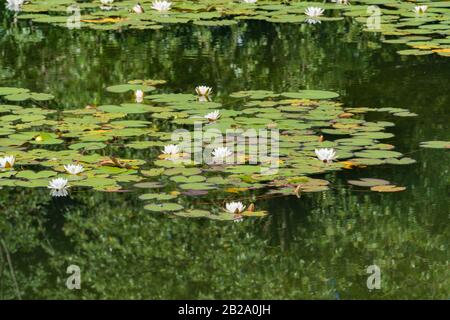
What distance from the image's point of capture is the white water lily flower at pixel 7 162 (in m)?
5.13

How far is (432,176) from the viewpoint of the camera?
5.11m

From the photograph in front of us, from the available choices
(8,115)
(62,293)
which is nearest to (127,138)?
(8,115)

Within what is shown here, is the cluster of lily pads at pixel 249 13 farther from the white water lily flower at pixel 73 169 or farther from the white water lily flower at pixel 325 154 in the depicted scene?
the white water lily flower at pixel 73 169

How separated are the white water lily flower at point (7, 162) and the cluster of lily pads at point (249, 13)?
319 cm

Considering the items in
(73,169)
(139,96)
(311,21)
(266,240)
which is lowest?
(266,240)

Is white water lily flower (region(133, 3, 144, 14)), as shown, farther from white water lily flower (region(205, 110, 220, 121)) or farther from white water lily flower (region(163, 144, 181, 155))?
white water lily flower (region(163, 144, 181, 155))

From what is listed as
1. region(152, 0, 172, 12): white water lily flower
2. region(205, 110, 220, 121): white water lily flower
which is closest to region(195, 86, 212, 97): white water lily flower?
region(205, 110, 220, 121): white water lily flower

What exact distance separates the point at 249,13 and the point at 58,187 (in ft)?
13.5

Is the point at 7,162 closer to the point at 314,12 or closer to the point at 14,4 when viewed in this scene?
the point at 314,12

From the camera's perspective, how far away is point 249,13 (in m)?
8.71

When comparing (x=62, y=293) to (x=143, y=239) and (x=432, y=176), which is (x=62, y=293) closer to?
(x=143, y=239)

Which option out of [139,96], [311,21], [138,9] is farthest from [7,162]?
[311,21]

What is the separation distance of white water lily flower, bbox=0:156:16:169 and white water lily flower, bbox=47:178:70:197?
11.8 inches

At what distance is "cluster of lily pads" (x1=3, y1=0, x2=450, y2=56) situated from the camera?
819 centimetres
